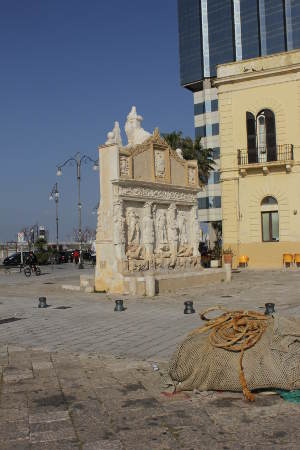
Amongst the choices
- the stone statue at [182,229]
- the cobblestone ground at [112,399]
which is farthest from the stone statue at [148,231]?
the cobblestone ground at [112,399]

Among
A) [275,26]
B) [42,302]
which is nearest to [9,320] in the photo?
[42,302]

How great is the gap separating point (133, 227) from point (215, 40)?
63271mm

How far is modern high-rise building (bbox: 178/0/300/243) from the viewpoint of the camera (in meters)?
67.4

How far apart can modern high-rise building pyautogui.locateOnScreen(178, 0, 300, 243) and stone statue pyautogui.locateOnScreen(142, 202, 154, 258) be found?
4864 centimetres

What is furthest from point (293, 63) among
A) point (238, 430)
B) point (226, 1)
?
point (226, 1)

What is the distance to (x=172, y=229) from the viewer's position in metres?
19.1

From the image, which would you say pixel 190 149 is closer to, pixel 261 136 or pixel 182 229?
pixel 261 136

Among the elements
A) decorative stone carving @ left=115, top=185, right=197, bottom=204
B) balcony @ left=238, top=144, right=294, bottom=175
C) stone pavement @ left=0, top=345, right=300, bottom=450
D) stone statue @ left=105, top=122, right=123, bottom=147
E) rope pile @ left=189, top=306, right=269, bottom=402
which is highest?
balcony @ left=238, top=144, right=294, bottom=175

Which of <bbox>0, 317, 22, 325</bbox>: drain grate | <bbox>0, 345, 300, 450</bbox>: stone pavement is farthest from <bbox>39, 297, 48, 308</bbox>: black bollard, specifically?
<bbox>0, 345, 300, 450</bbox>: stone pavement

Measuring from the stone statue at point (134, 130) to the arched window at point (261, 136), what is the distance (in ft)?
36.2

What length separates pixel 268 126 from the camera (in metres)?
28.8

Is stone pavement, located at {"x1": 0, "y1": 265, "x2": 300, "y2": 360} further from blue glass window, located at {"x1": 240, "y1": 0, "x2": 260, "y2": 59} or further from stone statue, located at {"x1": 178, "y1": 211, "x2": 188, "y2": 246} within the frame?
blue glass window, located at {"x1": 240, "y1": 0, "x2": 260, "y2": 59}

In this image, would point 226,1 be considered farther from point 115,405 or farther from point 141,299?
point 115,405

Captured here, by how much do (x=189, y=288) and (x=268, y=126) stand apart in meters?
14.3
